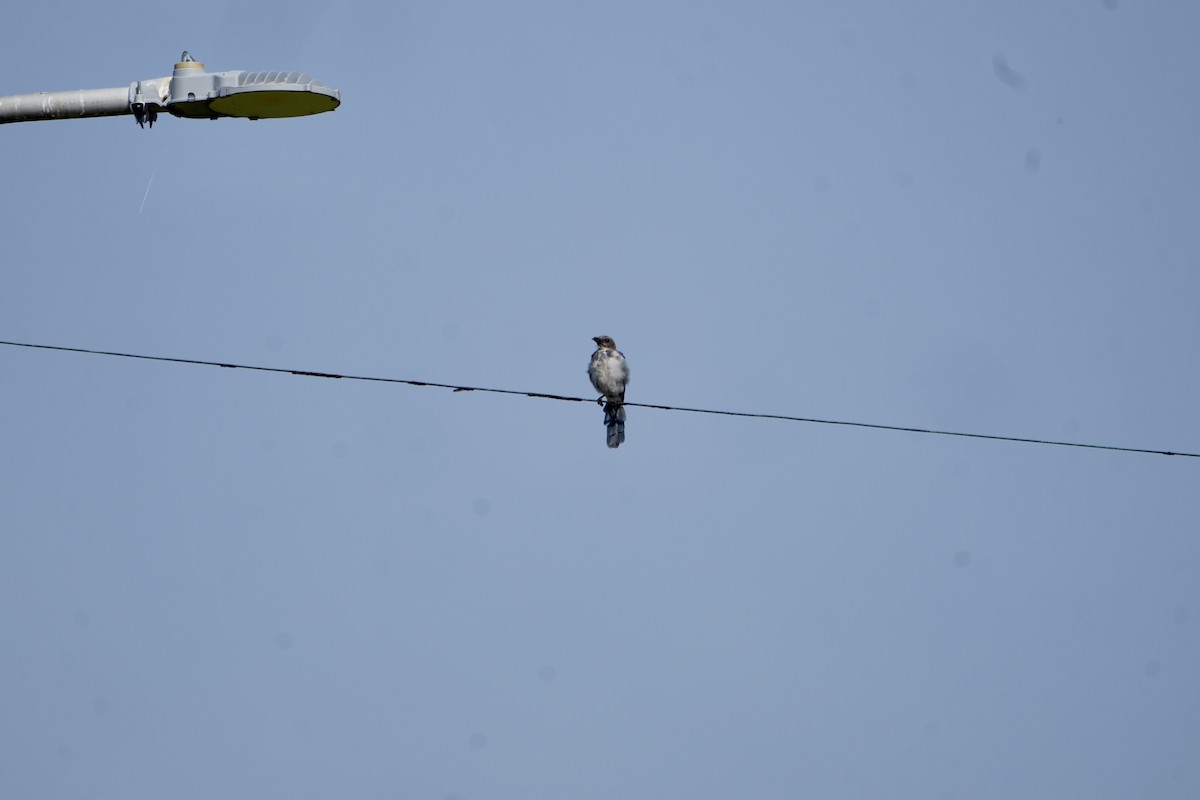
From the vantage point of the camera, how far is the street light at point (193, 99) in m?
12.8

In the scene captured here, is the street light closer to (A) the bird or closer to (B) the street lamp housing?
(B) the street lamp housing

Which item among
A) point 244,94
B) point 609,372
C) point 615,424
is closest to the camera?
point 244,94

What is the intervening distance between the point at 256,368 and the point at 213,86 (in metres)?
2.79

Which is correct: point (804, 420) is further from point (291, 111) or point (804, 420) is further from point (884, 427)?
point (291, 111)

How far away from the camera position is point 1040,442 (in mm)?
15734

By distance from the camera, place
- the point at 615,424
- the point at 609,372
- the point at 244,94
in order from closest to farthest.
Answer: the point at 244,94 < the point at 615,424 < the point at 609,372

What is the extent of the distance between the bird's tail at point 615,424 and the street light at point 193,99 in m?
11.5

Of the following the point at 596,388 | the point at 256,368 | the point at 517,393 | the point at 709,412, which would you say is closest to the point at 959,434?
the point at 709,412

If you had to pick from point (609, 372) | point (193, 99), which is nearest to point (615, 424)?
point (609, 372)

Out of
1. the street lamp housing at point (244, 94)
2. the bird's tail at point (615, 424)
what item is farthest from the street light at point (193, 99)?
the bird's tail at point (615, 424)

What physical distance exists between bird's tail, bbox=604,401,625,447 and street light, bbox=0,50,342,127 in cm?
1146

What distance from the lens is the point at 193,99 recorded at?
1306 cm

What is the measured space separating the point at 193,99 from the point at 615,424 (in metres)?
11.9

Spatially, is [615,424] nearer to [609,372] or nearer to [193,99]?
[609,372]
